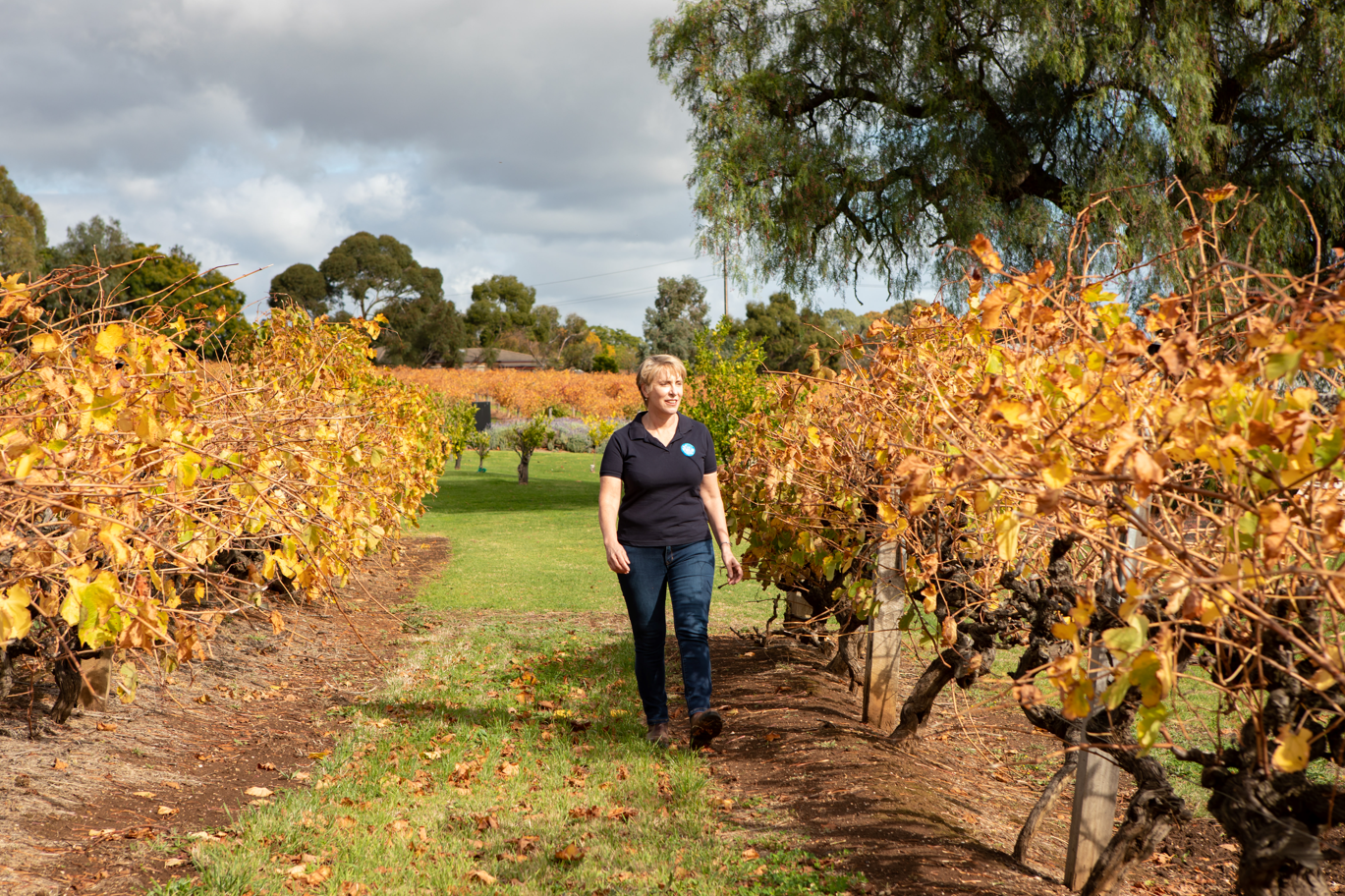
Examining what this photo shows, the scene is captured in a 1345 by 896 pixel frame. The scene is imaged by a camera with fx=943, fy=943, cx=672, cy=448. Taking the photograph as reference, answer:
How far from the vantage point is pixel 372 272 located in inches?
2810

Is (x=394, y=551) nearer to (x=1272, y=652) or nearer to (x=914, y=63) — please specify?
(x=1272, y=652)

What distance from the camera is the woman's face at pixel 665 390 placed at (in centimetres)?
430

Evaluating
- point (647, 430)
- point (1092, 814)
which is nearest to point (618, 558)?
point (647, 430)

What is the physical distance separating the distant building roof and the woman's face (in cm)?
6756

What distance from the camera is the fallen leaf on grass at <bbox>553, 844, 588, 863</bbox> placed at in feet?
11.0

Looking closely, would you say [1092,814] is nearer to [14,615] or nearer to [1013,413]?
[1013,413]

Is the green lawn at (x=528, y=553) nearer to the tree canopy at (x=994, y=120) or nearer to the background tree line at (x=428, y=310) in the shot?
the tree canopy at (x=994, y=120)

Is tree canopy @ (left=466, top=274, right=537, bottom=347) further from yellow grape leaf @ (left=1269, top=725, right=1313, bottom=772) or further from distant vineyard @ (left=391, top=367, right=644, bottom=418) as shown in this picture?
yellow grape leaf @ (left=1269, top=725, right=1313, bottom=772)

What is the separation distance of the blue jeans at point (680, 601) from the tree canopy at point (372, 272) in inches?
2765

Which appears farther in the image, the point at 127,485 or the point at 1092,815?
the point at 1092,815

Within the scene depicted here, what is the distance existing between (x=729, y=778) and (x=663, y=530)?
115 cm

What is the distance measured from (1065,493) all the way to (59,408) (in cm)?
283

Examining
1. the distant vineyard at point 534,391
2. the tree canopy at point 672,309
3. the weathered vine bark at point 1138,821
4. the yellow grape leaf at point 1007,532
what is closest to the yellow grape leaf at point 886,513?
the weathered vine bark at point 1138,821

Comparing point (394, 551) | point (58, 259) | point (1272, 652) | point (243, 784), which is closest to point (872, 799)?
point (1272, 652)
